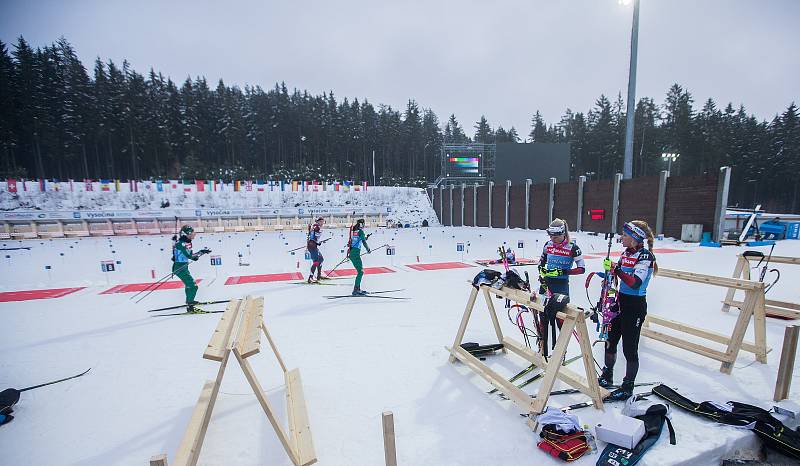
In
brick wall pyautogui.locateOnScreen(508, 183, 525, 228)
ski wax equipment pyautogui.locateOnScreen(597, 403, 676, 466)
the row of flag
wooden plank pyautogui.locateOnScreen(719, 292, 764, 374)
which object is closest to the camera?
ski wax equipment pyautogui.locateOnScreen(597, 403, 676, 466)

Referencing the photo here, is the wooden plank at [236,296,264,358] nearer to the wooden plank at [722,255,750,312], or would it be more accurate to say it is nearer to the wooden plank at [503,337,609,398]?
the wooden plank at [503,337,609,398]

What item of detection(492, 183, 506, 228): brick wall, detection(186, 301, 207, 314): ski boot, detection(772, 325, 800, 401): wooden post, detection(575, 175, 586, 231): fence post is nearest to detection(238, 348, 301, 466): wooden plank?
detection(772, 325, 800, 401): wooden post

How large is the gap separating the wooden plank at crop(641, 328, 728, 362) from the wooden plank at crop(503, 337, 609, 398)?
6.53ft

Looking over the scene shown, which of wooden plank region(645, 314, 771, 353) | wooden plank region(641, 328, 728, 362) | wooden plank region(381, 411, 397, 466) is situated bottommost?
wooden plank region(641, 328, 728, 362)

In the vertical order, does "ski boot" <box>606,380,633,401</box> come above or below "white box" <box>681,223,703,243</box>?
below

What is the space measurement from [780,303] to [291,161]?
234 ft

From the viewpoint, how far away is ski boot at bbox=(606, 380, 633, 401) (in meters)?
3.84

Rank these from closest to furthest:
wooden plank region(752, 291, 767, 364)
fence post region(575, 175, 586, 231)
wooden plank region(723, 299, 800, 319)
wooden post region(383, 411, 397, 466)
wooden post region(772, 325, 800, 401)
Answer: wooden post region(383, 411, 397, 466) < wooden post region(772, 325, 800, 401) < wooden plank region(752, 291, 767, 364) < wooden plank region(723, 299, 800, 319) < fence post region(575, 175, 586, 231)

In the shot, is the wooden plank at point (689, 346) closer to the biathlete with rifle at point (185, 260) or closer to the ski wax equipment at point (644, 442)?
the ski wax equipment at point (644, 442)

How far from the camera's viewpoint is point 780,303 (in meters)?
5.82

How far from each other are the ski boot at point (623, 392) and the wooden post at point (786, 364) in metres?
1.58

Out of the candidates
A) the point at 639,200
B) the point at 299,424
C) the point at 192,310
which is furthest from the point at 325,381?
the point at 639,200

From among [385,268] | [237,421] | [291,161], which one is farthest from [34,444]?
[291,161]

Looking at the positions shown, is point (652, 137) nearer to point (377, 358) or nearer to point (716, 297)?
point (716, 297)
